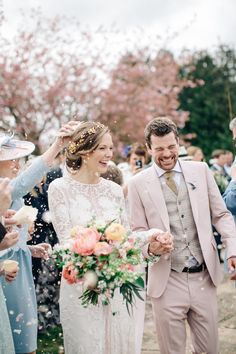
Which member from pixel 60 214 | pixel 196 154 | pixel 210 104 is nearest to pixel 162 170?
pixel 60 214

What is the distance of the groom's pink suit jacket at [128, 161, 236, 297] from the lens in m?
4.11

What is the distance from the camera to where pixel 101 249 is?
338 cm

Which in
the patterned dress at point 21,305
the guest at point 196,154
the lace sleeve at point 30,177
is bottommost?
the guest at point 196,154

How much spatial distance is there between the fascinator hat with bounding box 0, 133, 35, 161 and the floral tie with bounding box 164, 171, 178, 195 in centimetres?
101

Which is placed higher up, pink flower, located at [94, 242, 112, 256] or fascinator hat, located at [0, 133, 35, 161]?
fascinator hat, located at [0, 133, 35, 161]

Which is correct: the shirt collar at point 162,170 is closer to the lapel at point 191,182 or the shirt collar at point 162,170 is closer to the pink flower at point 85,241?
the lapel at point 191,182

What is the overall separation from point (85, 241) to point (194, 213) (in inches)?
40.5

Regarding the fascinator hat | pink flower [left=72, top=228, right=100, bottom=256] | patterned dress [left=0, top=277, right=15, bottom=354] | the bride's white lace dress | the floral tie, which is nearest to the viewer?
pink flower [left=72, top=228, right=100, bottom=256]

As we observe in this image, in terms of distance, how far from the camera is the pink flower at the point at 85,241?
337cm

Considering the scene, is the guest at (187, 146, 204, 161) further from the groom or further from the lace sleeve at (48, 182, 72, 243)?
the lace sleeve at (48, 182, 72, 243)

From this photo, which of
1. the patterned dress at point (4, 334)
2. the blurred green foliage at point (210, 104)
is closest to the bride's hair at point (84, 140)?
the patterned dress at point (4, 334)

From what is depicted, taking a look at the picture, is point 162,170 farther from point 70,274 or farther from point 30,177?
point 70,274

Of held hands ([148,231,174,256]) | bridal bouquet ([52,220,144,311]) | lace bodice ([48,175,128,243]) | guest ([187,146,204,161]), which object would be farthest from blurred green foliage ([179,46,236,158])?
bridal bouquet ([52,220,144,311])

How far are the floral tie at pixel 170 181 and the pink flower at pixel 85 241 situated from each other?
3.11 ft
